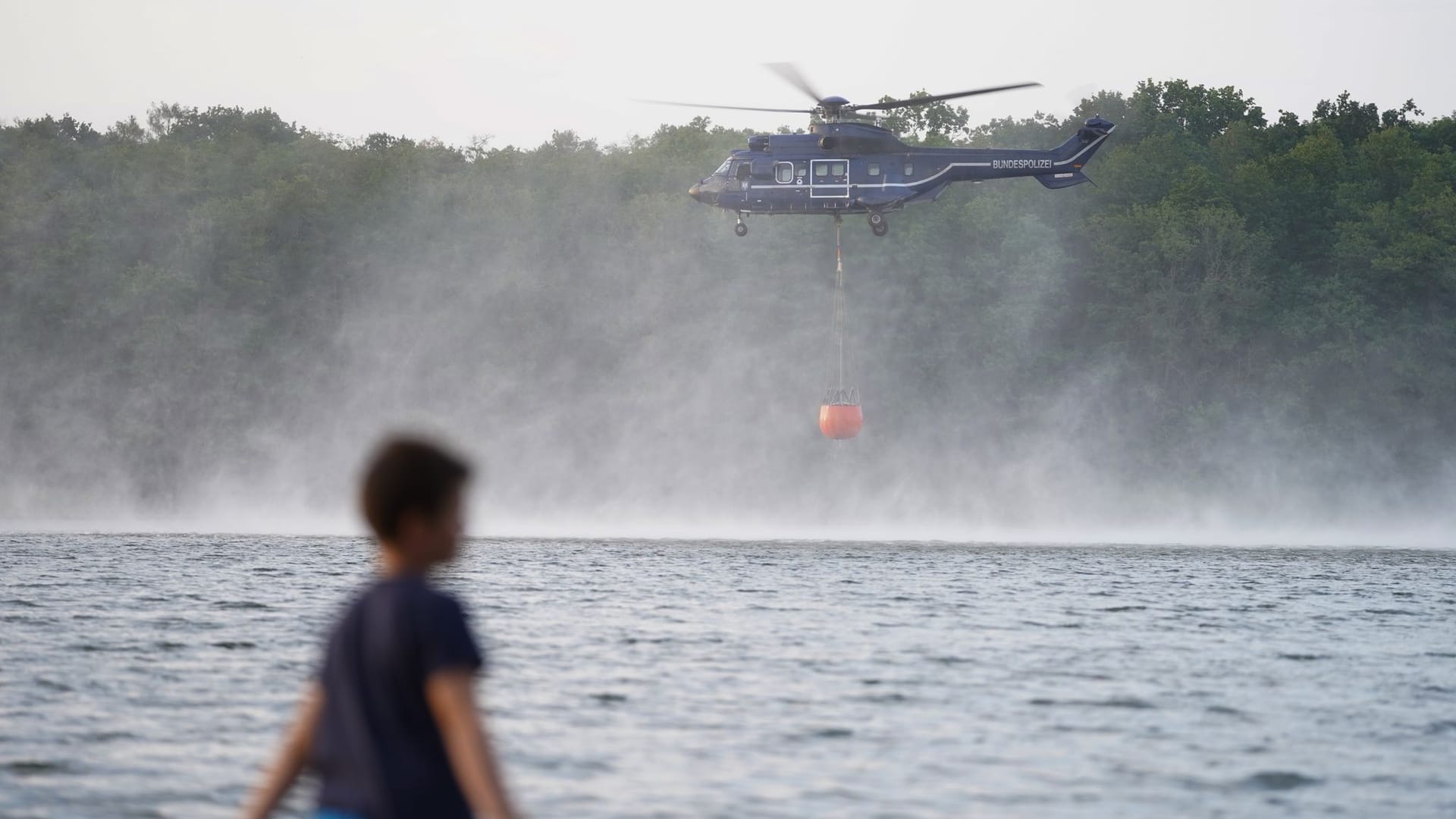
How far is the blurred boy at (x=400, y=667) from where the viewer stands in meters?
5.96

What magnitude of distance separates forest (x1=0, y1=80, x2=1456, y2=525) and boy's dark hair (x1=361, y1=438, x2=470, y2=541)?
7994 cm

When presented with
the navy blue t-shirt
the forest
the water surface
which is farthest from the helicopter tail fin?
the navy blue t-shirt

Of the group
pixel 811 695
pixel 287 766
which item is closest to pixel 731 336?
pixel 811 695

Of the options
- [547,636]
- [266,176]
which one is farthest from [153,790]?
[266,176]

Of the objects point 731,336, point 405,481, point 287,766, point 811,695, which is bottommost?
point 811,695

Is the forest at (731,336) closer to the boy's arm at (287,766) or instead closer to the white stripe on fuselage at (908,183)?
the white stripe on fuselage at (908,183)

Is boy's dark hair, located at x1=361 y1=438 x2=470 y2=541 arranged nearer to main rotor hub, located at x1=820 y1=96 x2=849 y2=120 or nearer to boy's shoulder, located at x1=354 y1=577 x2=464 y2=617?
boy's shoulder, located at x1=354 y1=577 x2=464 y2=617

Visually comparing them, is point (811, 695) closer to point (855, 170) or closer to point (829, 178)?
point (829, 178)

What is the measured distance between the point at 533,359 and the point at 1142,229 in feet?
102

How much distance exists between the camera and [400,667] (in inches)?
236

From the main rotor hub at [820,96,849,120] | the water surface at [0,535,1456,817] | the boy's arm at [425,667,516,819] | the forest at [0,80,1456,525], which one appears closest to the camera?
the boy's arm at [425,667,516,819]

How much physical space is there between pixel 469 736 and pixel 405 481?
2.93 ft

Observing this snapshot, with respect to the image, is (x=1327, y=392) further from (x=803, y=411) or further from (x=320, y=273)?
(x=320, y=273)

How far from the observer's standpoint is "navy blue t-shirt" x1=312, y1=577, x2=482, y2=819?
Answer: 19.6 ft
